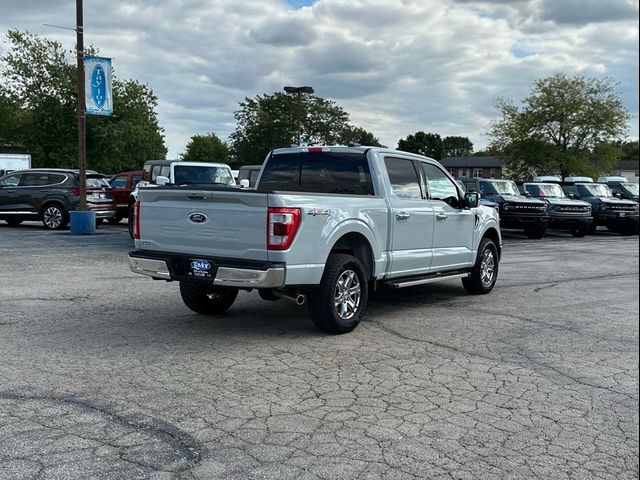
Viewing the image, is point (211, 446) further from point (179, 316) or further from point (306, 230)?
point (179, 316)

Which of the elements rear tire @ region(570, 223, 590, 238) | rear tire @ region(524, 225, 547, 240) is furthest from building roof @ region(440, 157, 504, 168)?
rear tire @ region(524, 225, 547, 240)

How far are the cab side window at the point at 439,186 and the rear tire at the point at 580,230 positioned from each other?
15.7m

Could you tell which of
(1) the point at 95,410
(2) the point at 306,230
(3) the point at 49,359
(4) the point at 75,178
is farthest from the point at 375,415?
(4) the point at 75,178

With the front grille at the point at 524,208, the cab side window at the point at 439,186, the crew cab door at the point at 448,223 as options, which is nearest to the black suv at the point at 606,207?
the front grille at the point at 524,208

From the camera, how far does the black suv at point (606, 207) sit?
951 inches

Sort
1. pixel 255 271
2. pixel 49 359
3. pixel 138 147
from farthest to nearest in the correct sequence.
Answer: pixel 138 147, pixel 255 271, pixel 49 359

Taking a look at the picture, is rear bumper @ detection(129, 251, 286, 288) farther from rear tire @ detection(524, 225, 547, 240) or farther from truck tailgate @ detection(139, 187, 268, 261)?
rear tire @ detection(524, 225, 547, 240)

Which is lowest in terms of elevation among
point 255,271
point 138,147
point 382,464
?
point 382,464

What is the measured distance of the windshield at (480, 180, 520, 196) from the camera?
22.3 meters

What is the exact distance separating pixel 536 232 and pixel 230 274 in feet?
57.3

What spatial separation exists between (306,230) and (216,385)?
6.13 ft

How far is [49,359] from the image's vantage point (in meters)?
5.80

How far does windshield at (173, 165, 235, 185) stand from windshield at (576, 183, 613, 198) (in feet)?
50.6

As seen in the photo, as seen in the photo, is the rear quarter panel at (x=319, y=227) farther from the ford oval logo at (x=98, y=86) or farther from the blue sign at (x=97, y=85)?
the ford oval logo at (x=98, y=86)
